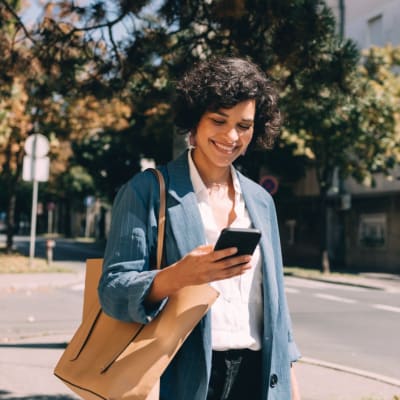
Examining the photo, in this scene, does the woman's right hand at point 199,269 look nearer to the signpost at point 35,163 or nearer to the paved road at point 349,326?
the paved road at point 349,326

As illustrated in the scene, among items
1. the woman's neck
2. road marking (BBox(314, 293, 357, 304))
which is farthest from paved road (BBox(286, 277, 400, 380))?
the woman's neck

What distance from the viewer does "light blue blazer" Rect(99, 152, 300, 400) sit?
64.2 inches

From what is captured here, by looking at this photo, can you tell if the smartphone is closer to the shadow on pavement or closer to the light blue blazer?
the light blue blazer

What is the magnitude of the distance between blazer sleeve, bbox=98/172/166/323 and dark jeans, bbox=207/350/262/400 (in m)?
0.34

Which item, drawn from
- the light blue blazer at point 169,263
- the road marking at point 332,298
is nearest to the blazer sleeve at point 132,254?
the light blue blazer at point 169,263

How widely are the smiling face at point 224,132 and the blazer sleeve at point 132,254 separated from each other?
24cm

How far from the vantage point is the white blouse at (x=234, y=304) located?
1.81 meters

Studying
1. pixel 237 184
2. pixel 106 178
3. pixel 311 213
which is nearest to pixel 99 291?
pixel 237 184

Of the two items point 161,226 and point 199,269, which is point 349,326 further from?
point 199,269

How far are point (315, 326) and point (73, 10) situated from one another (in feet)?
19.4

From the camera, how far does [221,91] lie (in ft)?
6.18

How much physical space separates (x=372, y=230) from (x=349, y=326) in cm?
1659

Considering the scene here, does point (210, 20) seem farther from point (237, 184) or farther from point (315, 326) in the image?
point (315, 326)

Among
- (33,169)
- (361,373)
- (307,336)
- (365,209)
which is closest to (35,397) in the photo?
(361,373)
